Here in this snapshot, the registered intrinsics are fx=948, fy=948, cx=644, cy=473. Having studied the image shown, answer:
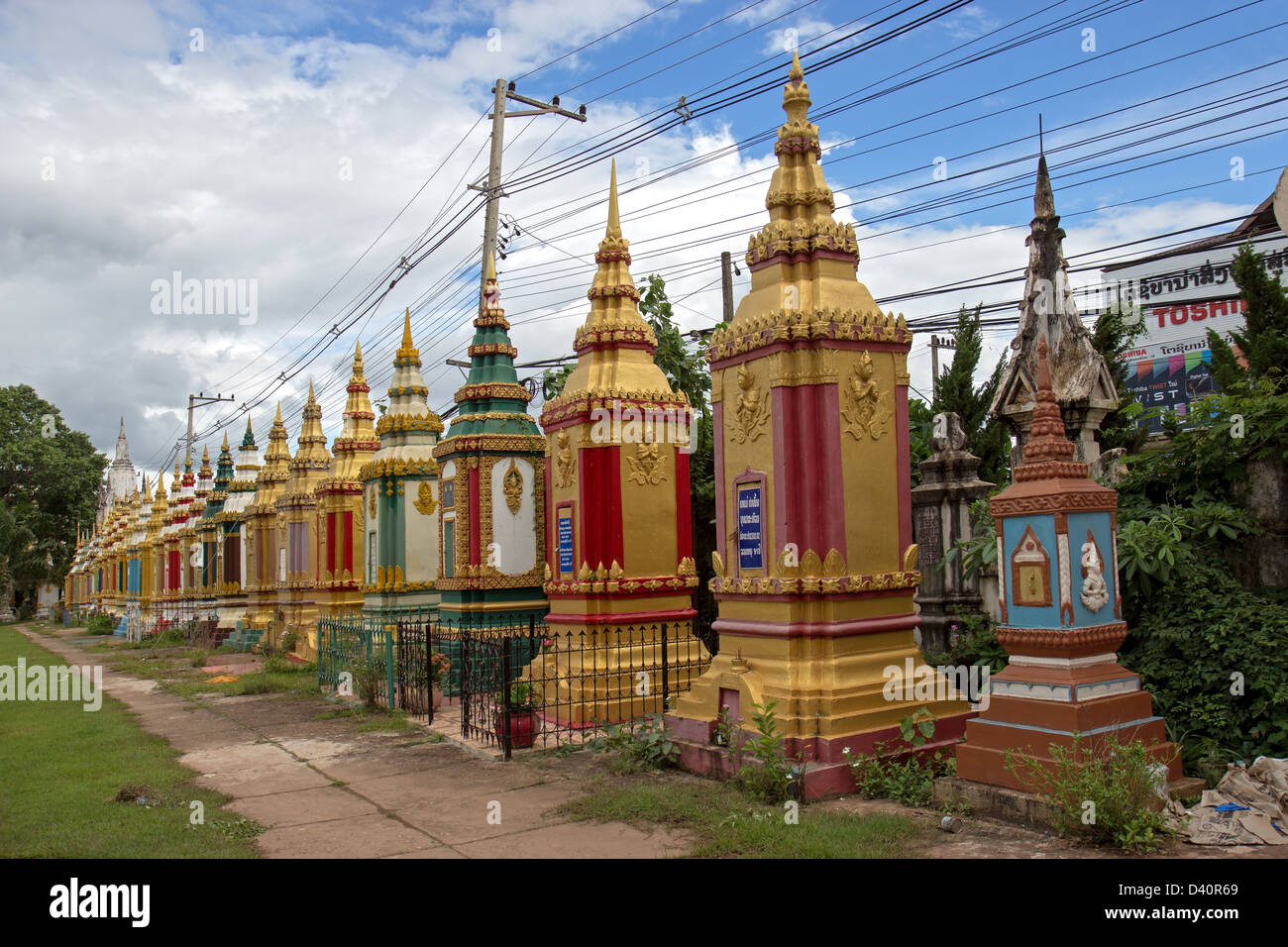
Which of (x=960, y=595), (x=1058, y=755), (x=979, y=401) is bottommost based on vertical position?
(x=1058, y=755)

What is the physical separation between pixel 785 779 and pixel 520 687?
13.1 feet

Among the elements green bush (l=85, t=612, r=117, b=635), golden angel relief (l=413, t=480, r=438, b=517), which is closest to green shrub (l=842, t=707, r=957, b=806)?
golden angel relief (l=413, t=480, r=438, b=517)

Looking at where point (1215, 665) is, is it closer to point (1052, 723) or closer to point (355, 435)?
point (1052, 723)

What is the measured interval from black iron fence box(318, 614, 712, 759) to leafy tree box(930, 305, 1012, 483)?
291 inches

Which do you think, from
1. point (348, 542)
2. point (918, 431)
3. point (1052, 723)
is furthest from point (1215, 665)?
point (348, 542)

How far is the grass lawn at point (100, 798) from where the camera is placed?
6922 millimetres

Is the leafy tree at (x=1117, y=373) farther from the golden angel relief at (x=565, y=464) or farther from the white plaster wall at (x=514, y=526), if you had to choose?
the white plaster wall at (x=514, y=526)

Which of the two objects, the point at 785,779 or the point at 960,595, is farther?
the point at 960,595

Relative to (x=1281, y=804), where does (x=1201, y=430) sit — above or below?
above

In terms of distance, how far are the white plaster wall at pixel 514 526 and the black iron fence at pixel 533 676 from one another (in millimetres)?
859

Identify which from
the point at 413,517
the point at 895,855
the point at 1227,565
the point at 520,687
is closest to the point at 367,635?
the point at 413,517

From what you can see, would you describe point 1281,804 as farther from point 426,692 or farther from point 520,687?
point 426,692

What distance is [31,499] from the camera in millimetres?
58625

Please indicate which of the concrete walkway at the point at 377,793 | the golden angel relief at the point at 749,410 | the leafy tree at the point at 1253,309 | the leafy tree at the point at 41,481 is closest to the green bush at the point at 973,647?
the golden angel relief at the point at 749,410
